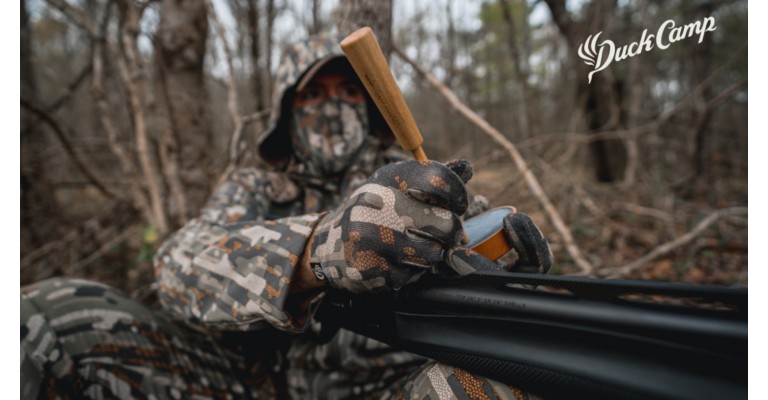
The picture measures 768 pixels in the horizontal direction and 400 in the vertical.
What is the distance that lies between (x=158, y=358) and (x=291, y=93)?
1194 millimetres

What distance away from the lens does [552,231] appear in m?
4.29

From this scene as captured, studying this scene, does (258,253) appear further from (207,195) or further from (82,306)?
(207,195)

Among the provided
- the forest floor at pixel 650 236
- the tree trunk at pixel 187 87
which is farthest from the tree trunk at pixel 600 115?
the tree trunk at pixel 187 87

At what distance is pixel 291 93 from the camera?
181cm

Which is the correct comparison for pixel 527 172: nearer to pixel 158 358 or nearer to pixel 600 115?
pixel 158 358

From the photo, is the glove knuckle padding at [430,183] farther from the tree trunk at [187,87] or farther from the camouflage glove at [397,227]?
the tree trunk at [187,87]

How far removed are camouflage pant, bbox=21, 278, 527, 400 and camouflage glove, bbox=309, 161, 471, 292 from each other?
0.51m

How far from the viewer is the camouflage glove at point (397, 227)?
3.01 feet

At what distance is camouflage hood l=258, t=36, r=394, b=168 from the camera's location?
5.69ft

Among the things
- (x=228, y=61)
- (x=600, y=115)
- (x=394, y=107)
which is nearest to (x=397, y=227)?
(x=394, y=107)

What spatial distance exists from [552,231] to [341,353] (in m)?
3.44

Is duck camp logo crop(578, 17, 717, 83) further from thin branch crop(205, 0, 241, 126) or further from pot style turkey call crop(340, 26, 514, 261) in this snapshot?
thin branch crop(205, 0, 241, 126)
